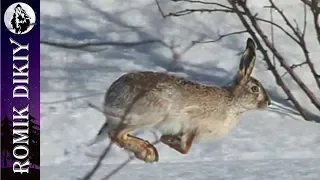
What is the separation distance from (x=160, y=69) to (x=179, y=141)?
16 cm

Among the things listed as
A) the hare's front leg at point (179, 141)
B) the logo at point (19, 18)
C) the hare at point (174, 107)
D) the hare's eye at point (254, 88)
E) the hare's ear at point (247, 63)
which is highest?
the logo at point (19, 18)

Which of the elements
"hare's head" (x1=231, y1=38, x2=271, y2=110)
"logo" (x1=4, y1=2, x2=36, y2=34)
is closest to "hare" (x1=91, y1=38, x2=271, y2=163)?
"hare's head" (x1=231, y1=38, x2=271, y2=110)

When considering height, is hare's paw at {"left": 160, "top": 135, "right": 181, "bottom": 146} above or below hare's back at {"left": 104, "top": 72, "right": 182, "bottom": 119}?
below

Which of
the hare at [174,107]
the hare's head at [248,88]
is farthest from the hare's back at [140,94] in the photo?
the hare's head at [248,88]

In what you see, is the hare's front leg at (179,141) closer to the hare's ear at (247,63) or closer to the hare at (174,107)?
the hare at (174,107)

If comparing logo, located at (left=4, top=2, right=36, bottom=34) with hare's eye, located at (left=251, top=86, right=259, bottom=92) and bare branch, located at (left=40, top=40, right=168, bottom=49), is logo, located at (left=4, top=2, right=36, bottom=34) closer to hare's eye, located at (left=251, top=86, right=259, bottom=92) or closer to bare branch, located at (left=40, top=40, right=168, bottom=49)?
bare branch, located at (left=40, top=40, right=168, bottom=49)

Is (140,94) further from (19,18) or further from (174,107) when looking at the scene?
(19,18)

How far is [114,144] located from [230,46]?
0.33m

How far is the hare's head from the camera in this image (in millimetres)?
1493

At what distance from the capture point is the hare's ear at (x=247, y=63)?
150 cm

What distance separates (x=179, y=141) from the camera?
58.5 inches

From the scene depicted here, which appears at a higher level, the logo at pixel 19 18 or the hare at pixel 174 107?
the logo at pixel 19 18

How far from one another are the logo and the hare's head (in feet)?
1.47

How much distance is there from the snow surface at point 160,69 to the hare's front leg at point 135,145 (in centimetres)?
1
